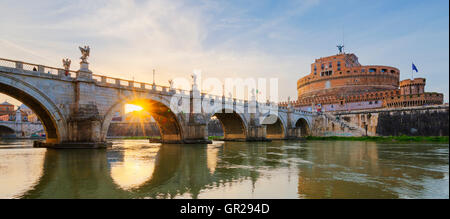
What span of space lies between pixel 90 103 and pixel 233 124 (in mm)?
26824

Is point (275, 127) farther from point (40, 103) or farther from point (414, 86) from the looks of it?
point (40, 103)

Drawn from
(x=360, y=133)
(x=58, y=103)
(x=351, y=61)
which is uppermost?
(x=351, y=61)

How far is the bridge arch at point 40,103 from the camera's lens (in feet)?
63.3

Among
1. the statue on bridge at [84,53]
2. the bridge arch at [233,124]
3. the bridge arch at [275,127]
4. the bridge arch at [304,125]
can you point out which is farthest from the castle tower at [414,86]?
the statue on bridge at [84,53]

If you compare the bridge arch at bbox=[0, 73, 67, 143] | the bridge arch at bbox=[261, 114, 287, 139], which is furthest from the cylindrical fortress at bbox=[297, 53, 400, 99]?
the bridge arch at bbox=[0, 73, 67, 143]

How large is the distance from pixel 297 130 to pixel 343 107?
88.9ft

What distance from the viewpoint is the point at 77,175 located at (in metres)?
9.78

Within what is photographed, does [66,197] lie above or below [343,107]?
below

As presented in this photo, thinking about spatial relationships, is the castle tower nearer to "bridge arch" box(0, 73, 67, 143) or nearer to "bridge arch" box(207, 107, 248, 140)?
"bridge arch" box(207, 107, 248, 140)

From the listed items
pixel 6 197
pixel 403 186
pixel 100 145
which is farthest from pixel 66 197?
pixel 100 145

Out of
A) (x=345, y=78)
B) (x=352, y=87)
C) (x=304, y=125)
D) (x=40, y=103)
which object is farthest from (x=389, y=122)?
(x=40, y=103)

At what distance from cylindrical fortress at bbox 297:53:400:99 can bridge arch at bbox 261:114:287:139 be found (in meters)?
36.2
